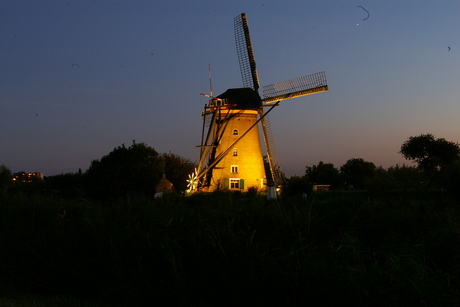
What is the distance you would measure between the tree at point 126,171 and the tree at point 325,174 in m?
41.4

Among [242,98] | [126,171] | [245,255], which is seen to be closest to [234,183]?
[242,98]

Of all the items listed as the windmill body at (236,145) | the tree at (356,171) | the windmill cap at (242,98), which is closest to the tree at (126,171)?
the windmill body at (236,145)

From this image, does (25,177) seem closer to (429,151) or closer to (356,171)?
(356,171)

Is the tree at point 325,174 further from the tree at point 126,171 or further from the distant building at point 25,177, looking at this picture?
the distant building at point 25,177

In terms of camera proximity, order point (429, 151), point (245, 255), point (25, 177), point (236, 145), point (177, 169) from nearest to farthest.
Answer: point (245, 255), point (236, 145), point (429, 151), point (177, 169), point (25, 177)

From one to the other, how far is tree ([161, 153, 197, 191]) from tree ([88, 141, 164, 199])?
1620 cm

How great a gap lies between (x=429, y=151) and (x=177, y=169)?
3344cm

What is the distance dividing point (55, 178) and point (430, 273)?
255 ft

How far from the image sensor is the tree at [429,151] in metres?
54.9

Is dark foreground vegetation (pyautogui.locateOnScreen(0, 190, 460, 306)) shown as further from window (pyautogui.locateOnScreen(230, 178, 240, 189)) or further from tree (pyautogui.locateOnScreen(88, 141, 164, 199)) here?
tree (pyautogui.locateOnScreen(88, 141, 164, 199))

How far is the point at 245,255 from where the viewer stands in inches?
287

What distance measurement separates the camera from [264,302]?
6738 millimetres

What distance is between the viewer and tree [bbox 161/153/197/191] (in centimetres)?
6931

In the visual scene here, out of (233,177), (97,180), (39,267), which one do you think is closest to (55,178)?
(97,180)
